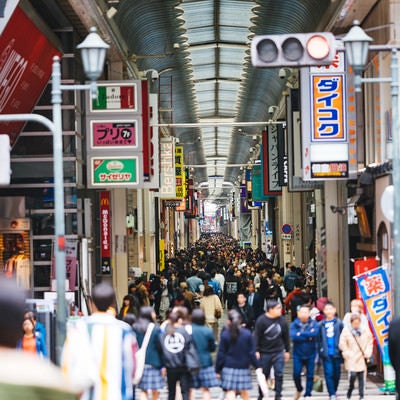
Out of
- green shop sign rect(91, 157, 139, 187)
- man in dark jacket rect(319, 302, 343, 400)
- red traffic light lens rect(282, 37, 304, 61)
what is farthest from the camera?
green shop sign rect(91, 157, 139, 187)

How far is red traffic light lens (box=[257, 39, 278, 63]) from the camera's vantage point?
11031 millimetres

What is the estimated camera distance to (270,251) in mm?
48219

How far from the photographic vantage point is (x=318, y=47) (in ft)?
36.1

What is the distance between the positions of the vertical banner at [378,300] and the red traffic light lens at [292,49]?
495 centimetres

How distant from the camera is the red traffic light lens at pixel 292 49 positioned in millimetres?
10984

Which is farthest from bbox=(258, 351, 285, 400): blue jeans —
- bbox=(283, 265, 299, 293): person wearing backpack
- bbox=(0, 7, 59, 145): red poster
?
bbox=(283, 265, 299, 293): person wearing backpack

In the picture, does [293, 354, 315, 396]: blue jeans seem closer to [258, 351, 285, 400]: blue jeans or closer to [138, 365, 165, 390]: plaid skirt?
[258, 351, 285, 400]: blue jeans

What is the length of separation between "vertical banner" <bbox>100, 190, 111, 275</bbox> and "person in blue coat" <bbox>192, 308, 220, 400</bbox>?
1209 centimetres

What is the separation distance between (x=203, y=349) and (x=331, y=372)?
2.01 meters

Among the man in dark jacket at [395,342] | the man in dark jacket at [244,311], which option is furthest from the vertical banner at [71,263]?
the man in dark jacket at [395,342]

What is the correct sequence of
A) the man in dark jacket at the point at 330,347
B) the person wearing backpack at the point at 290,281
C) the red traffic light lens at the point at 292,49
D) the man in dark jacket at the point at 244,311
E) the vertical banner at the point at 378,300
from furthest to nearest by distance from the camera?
1. the person wearing backpack at the point at 290,281
2. the man in dark jacket at the point at 244,311
3. the vertical banner at the point at 378,300
4. the man in dark jacket at the point at 330,347
5. the red traffic light lens at the point at 292,49

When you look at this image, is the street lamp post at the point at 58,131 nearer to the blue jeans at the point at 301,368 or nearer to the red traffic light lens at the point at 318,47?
the red traffic light lens at the point at 318,47

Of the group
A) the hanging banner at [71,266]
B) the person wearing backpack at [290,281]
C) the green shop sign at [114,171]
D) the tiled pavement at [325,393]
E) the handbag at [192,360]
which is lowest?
the tiled pavement at [325,393]

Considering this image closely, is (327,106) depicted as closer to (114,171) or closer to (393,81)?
(114,171)
